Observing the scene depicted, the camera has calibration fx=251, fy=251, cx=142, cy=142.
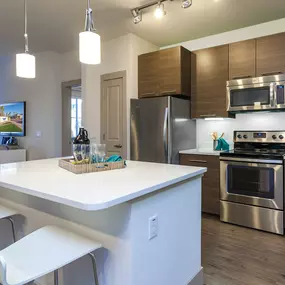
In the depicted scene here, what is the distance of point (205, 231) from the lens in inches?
114

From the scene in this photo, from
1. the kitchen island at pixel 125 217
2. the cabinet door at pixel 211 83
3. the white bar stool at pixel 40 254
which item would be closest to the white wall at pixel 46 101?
the cabinet door at pixel 211 83

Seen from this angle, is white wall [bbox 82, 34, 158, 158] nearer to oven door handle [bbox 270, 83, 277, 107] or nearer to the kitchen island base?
oven door handle [bbox 270, 83, 277, 107]

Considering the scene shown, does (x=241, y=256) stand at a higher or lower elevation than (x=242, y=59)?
lower

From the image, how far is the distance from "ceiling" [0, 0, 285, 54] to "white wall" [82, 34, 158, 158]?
14cm

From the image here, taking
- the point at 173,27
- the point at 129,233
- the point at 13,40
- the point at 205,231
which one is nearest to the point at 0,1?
the point at 13,40

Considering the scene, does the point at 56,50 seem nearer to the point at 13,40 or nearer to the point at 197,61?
the point at 13,40

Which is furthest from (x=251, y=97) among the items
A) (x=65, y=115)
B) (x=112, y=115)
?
(x=65, y=115)

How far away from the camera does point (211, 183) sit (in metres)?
3.31

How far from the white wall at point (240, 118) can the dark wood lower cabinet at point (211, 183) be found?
2.01 ft

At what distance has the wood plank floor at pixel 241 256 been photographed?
76.8 inches

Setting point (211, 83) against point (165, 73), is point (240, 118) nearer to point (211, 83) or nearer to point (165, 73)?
point (211, 83)

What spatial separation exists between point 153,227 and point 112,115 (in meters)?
Result: 2.95

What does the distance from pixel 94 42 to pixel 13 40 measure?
336 centimetres

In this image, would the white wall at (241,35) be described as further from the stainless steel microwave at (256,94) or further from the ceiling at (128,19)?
the stainless steel microwave at (256,94)
